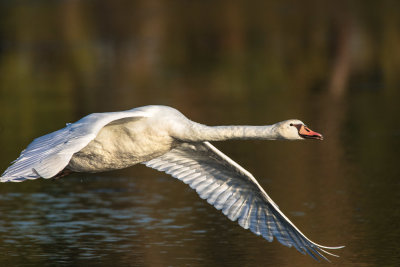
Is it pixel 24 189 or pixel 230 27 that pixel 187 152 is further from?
pixel 230 27

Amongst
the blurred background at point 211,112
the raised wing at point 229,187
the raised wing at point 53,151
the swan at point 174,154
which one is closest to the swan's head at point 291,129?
the swan at point 174,154

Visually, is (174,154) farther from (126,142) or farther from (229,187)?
(126,142)

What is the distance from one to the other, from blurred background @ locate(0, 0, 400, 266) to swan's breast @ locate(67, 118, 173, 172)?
1.21 metres

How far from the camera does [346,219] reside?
41.4ft

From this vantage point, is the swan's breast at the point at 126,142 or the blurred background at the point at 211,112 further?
the blurred background at the point at 211,112

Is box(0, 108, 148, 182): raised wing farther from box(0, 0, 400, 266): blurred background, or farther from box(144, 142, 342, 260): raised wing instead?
box(144, 142, 342, 260): raised wing

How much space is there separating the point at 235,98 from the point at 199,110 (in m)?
2.42

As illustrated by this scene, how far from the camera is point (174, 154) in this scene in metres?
11.9

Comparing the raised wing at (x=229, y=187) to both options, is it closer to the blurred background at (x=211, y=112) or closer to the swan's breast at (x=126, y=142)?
the blurred background at (x=211, y=112)

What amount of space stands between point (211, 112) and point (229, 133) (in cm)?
1198

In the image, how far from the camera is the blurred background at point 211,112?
11.7 m

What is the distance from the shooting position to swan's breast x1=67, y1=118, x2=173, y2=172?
10578mm

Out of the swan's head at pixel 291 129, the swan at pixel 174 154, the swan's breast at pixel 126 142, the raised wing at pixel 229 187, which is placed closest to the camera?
the swan at pixel 174 154

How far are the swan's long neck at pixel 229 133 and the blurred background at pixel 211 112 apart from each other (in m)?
1.44
